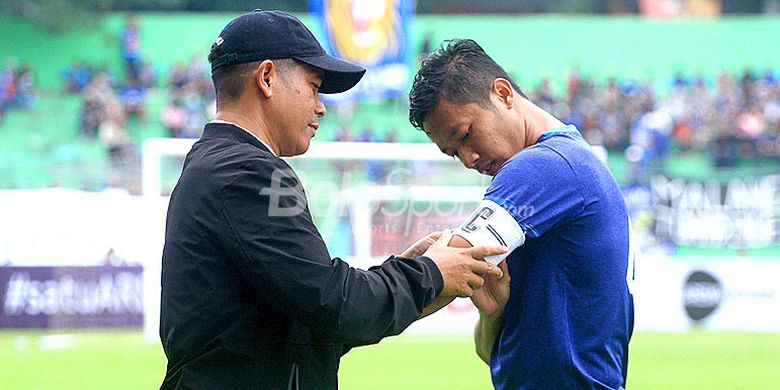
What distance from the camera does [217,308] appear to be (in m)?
3.46

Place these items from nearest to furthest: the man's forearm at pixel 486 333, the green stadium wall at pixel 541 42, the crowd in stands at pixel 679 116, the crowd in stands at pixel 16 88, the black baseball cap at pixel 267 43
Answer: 1. the black baseball cap at pixel 267 43
2. the man's forearm at pixel 486 333
3. the crowd in stands at pixel 679 116
4. the crowd in stands at pixel 16 88
5. the green stadium wall at pixel 541 42

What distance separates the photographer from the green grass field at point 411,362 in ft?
40.9

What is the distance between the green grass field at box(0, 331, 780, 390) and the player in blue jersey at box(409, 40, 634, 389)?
27.1ft

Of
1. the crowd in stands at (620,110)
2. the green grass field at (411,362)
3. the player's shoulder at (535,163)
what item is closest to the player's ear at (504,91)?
the player's shoulder at (535,163)

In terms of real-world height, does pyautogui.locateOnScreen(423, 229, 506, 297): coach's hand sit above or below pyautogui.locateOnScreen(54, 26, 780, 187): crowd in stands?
above

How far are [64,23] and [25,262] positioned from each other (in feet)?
44.3

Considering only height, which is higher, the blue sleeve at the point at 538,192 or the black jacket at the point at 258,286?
the blue sleeve at the point at 538,192

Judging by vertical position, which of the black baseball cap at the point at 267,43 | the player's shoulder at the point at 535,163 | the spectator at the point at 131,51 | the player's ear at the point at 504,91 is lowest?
the spectator at the point at 131,51

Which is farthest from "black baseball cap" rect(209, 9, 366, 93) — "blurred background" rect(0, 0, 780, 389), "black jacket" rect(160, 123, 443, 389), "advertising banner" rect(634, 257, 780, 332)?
"advertising banner" rect(634, 257, 780, 332)

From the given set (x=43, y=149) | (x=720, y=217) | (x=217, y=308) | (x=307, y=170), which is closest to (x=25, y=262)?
(x=307, y=170)

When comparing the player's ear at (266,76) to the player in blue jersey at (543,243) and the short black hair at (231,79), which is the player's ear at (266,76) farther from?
the player in blue jersey at (543,243)

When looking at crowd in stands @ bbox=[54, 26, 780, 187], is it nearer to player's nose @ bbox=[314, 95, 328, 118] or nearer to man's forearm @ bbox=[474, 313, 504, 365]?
man's forearm @ bbox=[474, 313, 504, 365]

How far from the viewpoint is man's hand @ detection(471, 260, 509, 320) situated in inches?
149

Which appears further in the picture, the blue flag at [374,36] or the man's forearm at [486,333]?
the blue flag at [374,36]
